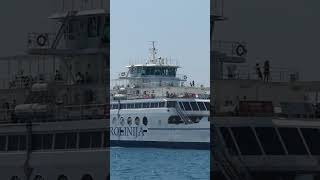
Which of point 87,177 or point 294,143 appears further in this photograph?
point 87,177

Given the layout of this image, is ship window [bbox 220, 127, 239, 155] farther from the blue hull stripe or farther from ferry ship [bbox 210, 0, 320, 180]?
the blue hull stripe

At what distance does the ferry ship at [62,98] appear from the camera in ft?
17.6

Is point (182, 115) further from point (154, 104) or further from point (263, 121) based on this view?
point (263, 121)

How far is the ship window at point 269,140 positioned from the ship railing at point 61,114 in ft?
3.39

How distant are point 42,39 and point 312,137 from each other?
1.94m

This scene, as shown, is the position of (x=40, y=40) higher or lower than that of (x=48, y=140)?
higher

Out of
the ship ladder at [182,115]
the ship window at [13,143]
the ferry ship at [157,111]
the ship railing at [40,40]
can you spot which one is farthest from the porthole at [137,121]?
the ship railing at [40,40]

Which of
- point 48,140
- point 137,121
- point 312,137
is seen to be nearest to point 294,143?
point 312,137

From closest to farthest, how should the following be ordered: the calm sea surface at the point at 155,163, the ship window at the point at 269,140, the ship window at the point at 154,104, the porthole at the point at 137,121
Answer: the ship window at the point at 269,140 < the calm sea surface at the point at 155,163 < the porthole at the point at 137,121 < the ship window at the point at 154,104

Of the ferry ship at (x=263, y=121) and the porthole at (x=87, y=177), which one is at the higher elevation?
the ferry ship at (x=263, y=121)

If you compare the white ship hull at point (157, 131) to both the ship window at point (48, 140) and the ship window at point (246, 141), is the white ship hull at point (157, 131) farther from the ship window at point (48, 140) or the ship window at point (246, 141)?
the ship window at point (246, 141)

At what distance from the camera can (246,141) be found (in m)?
5.08

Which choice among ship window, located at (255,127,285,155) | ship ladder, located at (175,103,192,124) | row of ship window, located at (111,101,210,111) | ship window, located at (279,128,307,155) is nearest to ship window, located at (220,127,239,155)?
ship window, located at (255,127,285,155)

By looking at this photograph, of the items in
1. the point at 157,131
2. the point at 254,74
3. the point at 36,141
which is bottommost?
the point at 157,131
